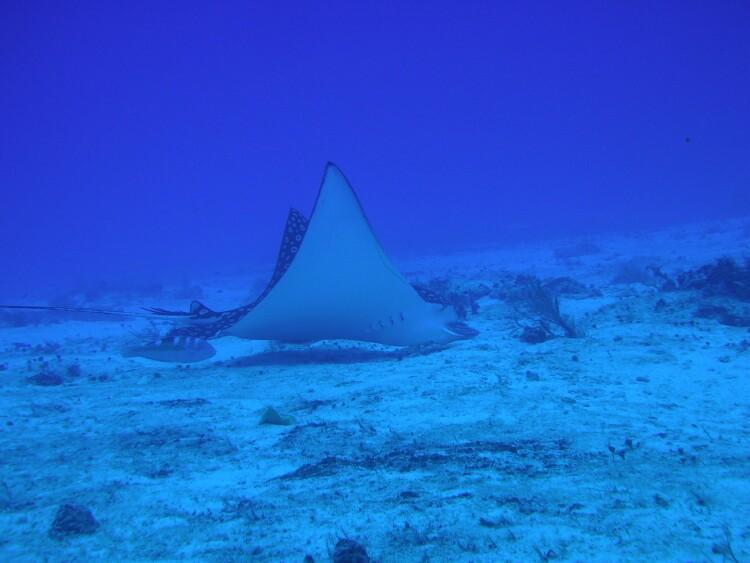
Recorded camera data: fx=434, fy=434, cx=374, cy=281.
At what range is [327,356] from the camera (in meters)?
6.56

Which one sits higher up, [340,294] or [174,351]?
[340,294]

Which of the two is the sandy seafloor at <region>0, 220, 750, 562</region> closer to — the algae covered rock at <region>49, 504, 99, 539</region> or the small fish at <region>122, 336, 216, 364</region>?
the algae covered rock at <region>49, 504, 99, 539</region>

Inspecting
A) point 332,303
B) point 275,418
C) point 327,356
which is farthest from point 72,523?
point 327,356

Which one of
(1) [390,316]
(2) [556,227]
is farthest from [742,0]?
(1) [390,316]

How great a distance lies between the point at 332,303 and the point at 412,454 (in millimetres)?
2742

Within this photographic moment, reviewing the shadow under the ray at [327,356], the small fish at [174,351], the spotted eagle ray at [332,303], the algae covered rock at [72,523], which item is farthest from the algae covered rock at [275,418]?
the small fish at [174,351]

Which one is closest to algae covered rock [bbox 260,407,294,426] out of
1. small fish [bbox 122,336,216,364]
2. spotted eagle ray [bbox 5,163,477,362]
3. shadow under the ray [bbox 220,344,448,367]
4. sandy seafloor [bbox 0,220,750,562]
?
sandy seafloor [bbox 0,220,750,562]

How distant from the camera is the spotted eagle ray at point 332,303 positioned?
527 centimetres

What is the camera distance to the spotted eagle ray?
5.27 m

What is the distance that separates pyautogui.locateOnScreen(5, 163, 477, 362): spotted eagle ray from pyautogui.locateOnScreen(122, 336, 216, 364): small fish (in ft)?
0.04

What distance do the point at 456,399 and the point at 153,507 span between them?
2638 millimetres

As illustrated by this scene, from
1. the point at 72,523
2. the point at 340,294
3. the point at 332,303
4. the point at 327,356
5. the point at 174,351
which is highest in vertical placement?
the point at 340,294

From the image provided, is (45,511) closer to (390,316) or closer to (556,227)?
(390,316)

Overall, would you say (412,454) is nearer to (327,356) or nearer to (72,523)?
(72,523)
